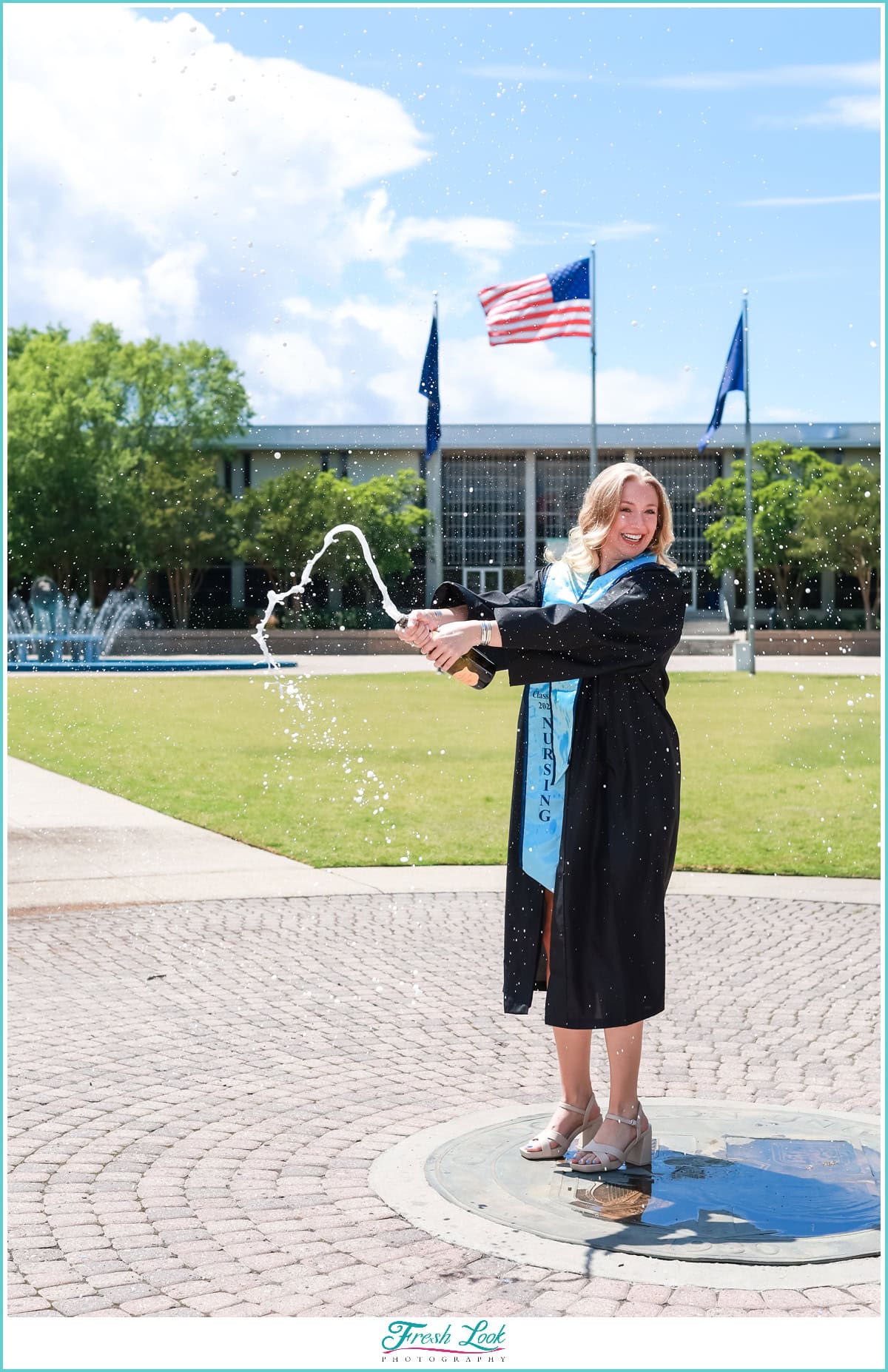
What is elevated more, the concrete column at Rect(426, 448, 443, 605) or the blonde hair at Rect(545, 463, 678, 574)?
the concrete column at Rect(426, 448, 443, 605)

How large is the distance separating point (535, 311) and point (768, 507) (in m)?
32.7

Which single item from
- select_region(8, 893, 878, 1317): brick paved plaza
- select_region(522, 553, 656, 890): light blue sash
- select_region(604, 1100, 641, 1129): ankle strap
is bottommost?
select_region(8, 893, 878, 1317): brick paved plaza

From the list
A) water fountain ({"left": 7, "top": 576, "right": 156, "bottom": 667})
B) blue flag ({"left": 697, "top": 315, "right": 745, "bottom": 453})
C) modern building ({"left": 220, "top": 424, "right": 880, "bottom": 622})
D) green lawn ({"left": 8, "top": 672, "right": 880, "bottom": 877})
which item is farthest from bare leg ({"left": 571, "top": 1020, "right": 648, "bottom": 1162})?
modern building ({"left": 220, "top": 424, "right": 880, "bottom": 622})

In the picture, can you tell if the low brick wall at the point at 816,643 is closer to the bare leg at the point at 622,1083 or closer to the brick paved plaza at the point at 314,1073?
the brick paved plaza at the point at 314,1073

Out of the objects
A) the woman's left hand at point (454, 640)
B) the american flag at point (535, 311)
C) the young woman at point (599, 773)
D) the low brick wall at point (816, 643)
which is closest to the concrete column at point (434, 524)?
the low brick wall at point (816, 643)

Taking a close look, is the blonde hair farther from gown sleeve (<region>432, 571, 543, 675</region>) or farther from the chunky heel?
the chunky heel

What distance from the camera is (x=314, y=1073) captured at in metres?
5.37

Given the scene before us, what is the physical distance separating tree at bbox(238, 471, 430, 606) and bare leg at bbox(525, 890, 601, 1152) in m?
33.0

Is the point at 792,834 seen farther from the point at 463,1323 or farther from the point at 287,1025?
the point at 463,1323

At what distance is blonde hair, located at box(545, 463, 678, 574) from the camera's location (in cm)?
414

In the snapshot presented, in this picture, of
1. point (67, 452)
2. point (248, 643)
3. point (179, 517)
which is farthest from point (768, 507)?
point (67, 452)

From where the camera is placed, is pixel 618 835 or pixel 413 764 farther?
pixel 413 764

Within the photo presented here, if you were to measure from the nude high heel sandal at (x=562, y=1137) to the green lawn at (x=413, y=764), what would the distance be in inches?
208

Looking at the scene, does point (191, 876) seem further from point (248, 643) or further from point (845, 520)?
point (248, 643)
